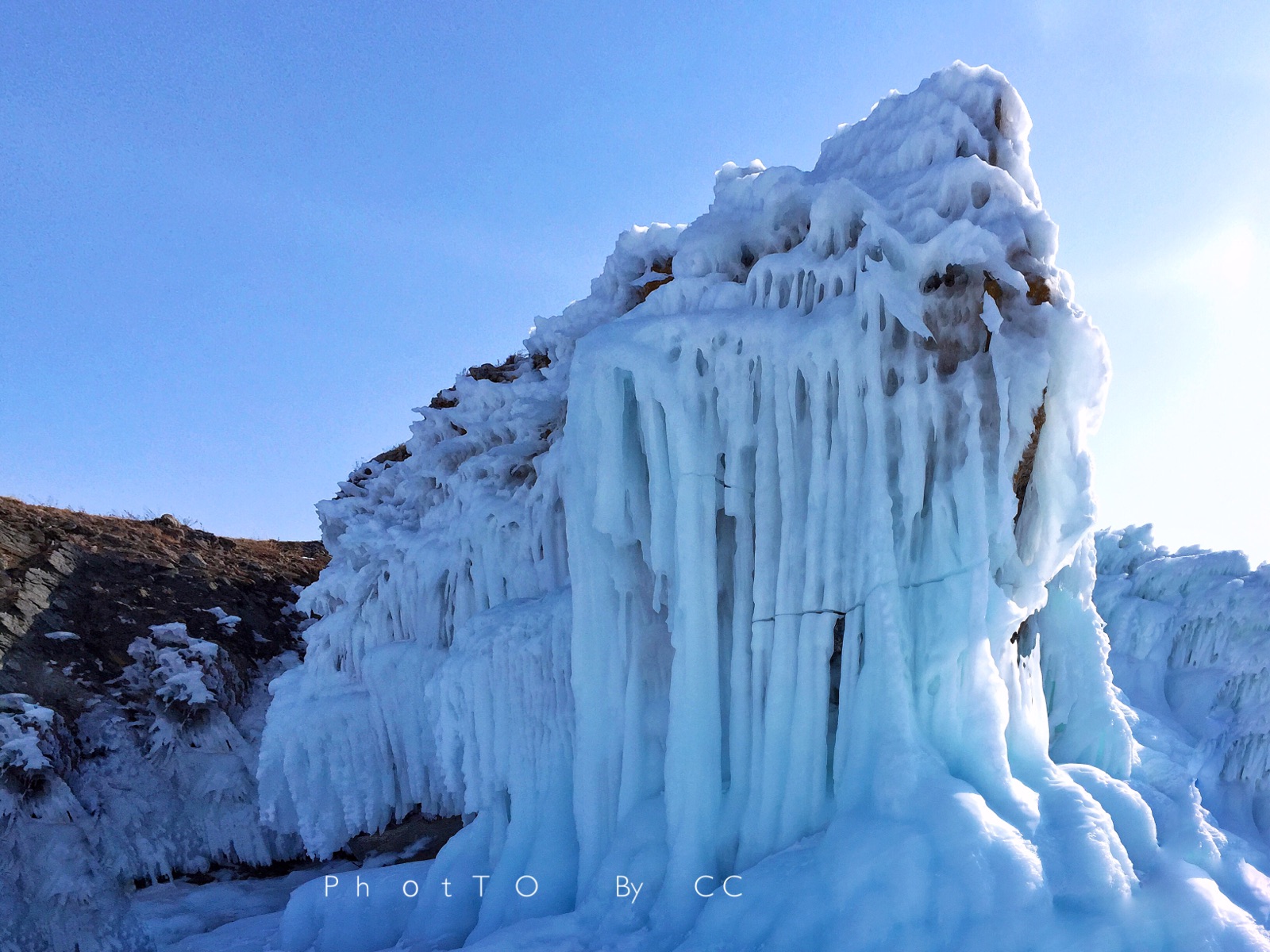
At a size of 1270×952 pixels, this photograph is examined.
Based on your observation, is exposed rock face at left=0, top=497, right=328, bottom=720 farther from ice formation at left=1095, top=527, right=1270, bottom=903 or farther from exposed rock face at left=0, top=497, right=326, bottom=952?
ice formation at left=1095, top=527, right=1270, bottom=903

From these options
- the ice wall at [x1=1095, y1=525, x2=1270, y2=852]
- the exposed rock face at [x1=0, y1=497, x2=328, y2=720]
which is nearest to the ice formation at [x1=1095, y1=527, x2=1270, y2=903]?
the ice wall at [x1=1095, y1=525, x2=1270, y2=852]

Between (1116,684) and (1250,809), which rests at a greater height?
(1116,684)

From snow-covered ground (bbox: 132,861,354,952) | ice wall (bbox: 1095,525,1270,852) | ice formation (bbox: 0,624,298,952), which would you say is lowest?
snow-covered ground (bbox: 132,861,354,952)

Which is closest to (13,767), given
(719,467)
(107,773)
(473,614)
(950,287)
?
(107,773)

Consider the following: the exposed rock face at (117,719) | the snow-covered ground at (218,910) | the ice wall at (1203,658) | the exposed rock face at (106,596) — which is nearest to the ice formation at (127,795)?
the exposed rock face at (117,719)

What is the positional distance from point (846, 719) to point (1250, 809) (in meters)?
9.70

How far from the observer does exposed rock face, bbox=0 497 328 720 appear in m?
16.0

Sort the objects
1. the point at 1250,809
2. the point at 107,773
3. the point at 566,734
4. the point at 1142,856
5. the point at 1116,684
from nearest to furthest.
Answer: the point at 1142,856
the point at 566,734
the point at 1250,809
the point at 107,773
the point at 1116,684

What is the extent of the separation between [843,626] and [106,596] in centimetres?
1683

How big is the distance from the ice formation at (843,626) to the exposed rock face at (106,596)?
914 cm

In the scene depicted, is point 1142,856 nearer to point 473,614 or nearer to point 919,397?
point 919,397

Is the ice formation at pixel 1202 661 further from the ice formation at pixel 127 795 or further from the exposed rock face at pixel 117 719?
the exposed rock face at pixel 117 719

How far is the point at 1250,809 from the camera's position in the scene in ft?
41.3

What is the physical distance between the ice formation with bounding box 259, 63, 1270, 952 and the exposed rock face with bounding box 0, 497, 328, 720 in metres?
9.14
